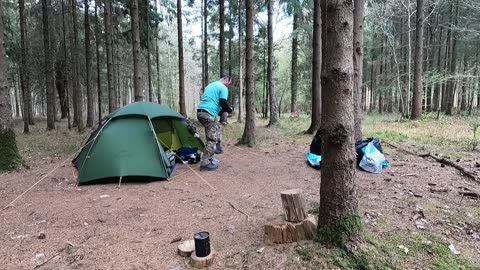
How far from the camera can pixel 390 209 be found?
3.83 meters

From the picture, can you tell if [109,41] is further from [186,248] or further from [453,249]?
[453,249]

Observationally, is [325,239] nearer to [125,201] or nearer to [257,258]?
[257,258]

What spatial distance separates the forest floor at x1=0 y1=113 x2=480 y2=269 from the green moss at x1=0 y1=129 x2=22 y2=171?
245mm

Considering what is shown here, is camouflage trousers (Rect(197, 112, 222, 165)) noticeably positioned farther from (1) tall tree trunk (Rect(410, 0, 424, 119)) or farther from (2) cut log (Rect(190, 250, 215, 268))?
(1) tall tree trunk (Rect(410, 0, 424, 119))

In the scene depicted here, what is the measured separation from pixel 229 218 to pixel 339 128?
6.10 ft

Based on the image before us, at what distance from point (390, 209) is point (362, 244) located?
1358mm

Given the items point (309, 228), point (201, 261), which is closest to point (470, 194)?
point (309, 228)

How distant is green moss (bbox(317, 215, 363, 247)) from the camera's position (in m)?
2.73

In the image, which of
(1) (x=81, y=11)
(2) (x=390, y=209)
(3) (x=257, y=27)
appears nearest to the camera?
(2) (x=390, y=209)

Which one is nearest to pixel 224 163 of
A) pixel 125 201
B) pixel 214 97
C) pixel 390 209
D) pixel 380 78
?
pixel 214 97

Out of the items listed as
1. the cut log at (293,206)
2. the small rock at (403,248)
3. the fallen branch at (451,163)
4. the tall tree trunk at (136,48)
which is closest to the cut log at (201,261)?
the cut log at (293,206)

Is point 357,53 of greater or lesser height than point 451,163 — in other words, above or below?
above

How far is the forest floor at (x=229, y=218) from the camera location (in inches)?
110

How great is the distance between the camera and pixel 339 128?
273 centimetres
